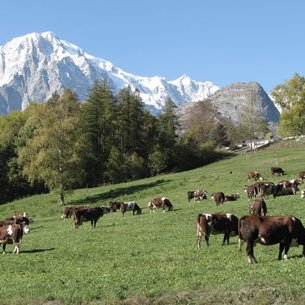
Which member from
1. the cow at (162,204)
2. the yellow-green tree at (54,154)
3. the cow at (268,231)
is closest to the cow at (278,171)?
the cow at (162,204)

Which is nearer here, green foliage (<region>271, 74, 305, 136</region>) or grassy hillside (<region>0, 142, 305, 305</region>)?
grassy hillside (<region>0, 142, 305, 305</region>)

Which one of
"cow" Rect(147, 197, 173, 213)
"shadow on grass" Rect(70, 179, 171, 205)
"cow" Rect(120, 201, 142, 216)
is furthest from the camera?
"shadow on grass" Rect(70, 179, 171, 205)

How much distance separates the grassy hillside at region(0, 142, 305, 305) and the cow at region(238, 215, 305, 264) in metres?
0.69

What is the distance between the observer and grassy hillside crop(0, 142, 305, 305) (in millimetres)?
15258

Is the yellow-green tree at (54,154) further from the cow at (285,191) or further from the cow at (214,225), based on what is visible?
the cow at (214,225)

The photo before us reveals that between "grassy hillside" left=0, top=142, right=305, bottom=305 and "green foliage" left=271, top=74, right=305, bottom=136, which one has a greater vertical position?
"green foliage" left=271, top=74, right=305, bottom=136

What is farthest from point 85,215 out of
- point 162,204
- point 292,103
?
point 292,103

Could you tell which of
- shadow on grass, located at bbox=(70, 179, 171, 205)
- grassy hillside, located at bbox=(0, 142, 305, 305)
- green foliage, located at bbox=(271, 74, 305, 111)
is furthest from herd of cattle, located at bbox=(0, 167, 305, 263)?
green foliage, located at bbox=(271, 74, 305, 111)

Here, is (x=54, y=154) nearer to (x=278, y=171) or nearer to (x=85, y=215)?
(x=85, y=215)

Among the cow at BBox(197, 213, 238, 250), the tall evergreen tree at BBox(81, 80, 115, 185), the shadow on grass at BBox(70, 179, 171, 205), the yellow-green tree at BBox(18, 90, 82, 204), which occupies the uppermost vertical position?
the tall evergreen tree at BBox(81, 80, 115, 185)

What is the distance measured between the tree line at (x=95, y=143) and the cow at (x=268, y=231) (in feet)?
153

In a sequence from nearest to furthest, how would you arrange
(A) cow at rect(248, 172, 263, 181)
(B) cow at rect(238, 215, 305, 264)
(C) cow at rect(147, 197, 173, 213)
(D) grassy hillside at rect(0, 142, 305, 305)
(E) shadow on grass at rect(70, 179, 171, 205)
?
(D) grassy hillside at rect(0, 142, 305, 305)
(B) cow at rect(238, 215, 305, 264)
(C) cow at rect(147, 197, 173, 213)
(A) cow at rect(248, 172, 263, 181)
(E) shadow on grass at rect(70, 179, 171, 205)

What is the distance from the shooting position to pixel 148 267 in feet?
66.0

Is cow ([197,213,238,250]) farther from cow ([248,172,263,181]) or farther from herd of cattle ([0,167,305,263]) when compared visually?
cow ([248,172,263,181])
